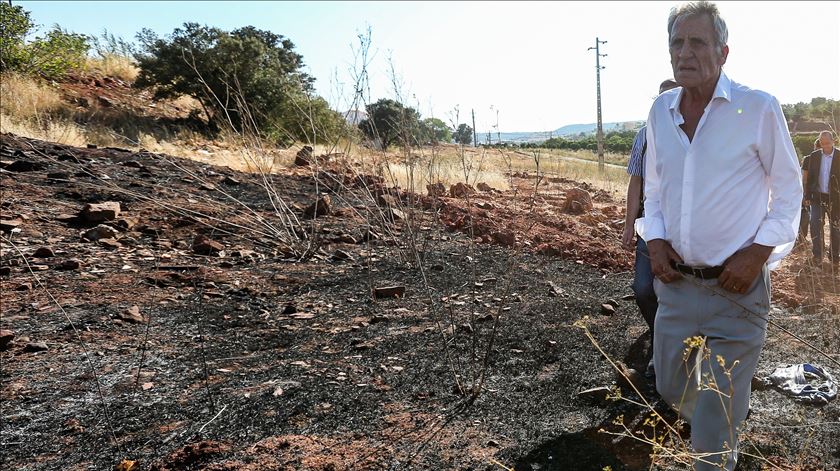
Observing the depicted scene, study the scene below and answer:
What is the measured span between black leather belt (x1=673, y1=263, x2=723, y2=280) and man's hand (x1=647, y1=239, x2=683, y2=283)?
0.06ft

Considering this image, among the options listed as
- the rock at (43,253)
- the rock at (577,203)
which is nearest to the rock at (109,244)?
the rock at (43,253)

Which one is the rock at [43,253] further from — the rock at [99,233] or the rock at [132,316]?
the rock at [132,316]

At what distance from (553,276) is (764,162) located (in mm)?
3802

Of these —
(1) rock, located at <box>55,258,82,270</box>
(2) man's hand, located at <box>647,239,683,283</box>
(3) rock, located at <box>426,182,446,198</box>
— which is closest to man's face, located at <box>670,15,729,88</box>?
(2) man's hand, located at <box>647,239,683,283</box>

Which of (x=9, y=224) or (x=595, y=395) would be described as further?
(x=9, y=224)

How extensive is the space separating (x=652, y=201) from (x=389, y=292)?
2772 mm

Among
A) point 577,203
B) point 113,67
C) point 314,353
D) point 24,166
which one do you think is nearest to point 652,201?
point 314,353

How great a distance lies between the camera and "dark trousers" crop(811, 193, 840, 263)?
5.43 meters

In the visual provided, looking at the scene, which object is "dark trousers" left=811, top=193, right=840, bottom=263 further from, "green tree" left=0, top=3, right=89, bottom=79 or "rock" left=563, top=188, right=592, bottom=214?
"green tree" left=0, top=3, right=89, bottom=79

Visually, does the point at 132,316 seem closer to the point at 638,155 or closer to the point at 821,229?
the point at 638,155

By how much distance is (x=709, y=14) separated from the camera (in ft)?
5.14

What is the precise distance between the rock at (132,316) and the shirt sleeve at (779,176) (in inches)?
131

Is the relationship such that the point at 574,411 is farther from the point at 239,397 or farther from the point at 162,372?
the point at 162,372

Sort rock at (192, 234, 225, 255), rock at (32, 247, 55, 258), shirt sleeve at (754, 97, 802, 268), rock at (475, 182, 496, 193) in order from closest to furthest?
1. shirt sleeve at (754, 97, 802, 268)
2. rock at (32, 247, 55, 258)
3. rock at (192, 234, 225, 255)
4. rock at (475, 182, 496, 193)
